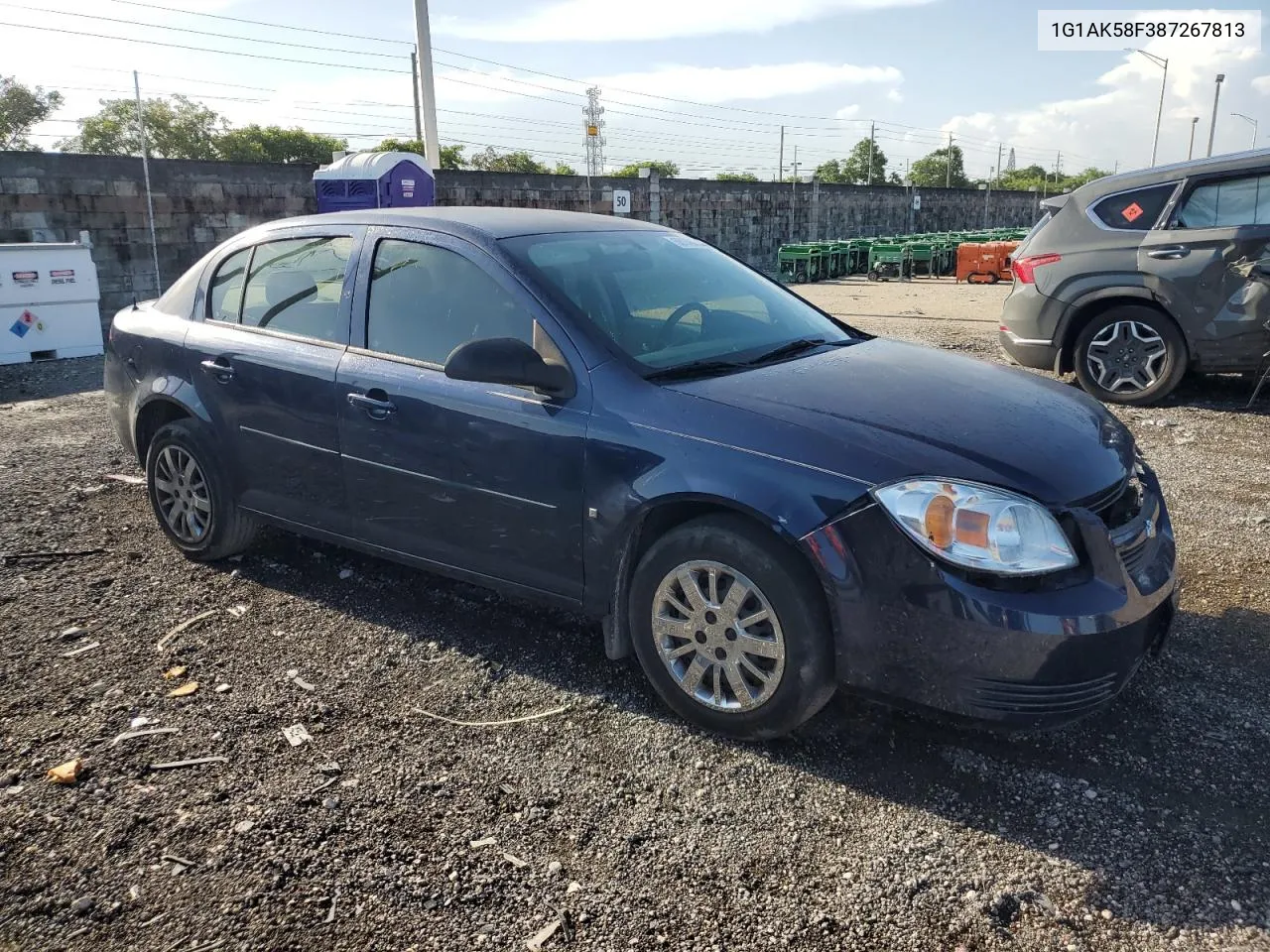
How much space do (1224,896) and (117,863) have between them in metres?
2.84

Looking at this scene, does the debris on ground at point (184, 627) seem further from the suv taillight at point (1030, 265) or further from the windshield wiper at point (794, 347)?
the suv taillight at point (1030, 265)

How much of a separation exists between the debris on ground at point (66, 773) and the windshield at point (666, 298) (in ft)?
7.15

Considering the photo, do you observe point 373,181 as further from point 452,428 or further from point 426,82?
point 452,428

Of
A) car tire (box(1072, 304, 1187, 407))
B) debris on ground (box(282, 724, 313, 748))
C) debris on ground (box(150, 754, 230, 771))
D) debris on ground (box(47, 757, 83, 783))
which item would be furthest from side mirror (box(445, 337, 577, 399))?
car tire (box(1072, 304, 1187, 407))

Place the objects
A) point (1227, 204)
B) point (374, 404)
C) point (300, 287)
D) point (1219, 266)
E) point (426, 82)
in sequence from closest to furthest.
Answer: point (374, 404), point (300, 287), point (1219, 266), point (1227, 204), point (426, 82)

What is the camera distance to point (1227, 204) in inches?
283

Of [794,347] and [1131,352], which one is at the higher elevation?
[794,347]

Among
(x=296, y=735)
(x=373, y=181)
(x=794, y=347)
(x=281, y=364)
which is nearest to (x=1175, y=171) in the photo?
(x=794, y=347)

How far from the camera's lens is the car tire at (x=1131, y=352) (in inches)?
287

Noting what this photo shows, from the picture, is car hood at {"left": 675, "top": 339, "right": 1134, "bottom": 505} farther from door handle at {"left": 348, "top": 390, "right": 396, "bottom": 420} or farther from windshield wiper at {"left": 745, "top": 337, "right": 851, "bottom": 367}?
door handle at {"left": 348, "top": 390, "right": 396, "bottom": 420}

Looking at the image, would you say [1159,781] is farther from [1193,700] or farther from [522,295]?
[522,295]

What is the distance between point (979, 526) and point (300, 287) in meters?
2.99

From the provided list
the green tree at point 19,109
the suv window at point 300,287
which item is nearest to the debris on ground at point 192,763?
the suv window at point 300,287

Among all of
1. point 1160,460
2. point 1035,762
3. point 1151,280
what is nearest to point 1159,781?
point 1035,762
